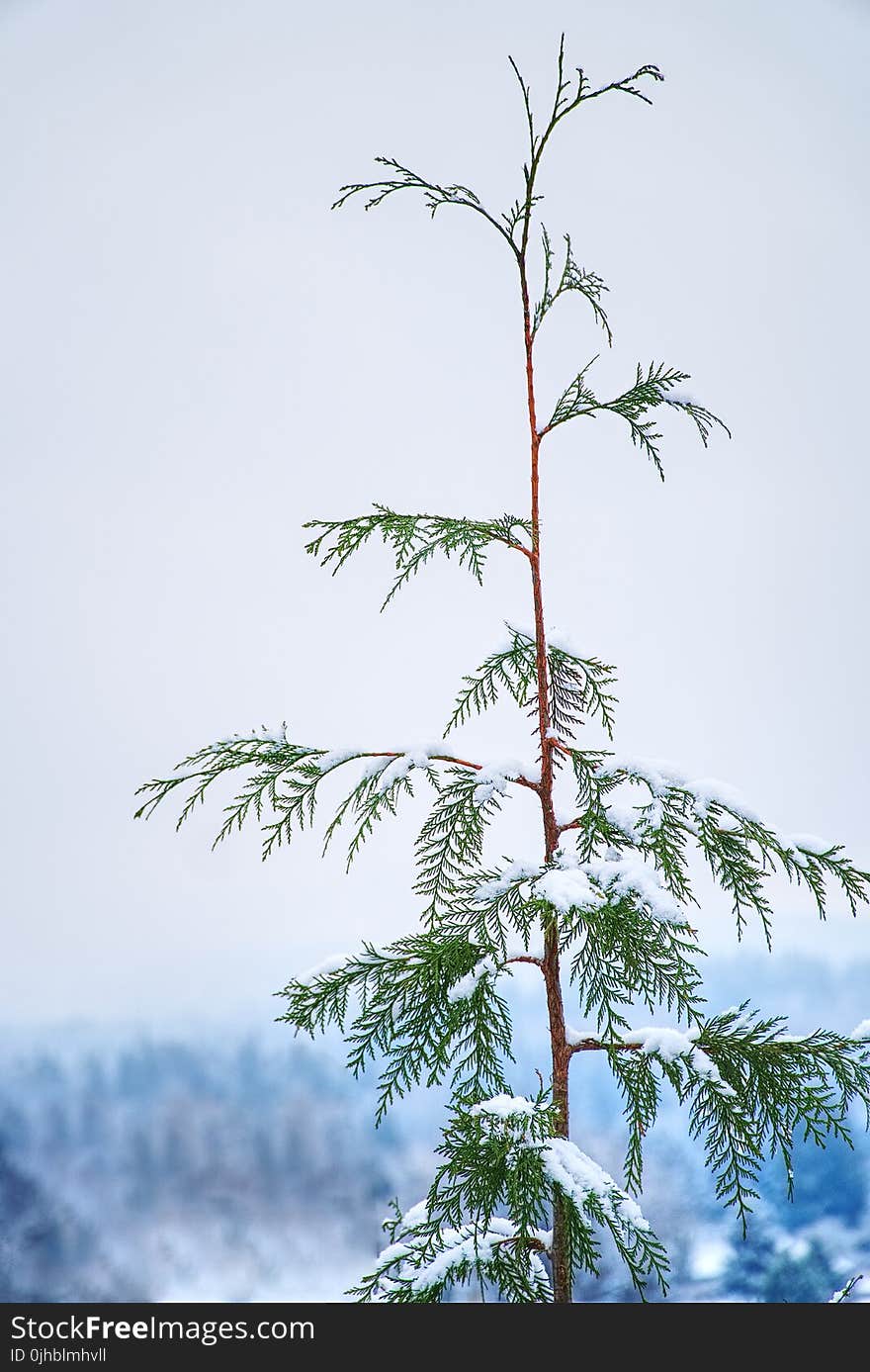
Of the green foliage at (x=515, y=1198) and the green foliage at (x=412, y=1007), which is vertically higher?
the green foliage at (x=412, y=1007)

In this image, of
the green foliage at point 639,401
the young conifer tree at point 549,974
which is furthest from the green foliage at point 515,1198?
the green foliage at point 639,401

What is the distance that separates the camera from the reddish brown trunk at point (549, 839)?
2037 millimetres

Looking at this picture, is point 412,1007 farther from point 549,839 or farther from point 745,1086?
point 745,1086

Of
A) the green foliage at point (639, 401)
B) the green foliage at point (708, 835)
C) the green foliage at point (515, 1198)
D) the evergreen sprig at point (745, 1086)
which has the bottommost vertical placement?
the green foliage at point (515, 1198)

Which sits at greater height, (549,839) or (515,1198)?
(549,839)

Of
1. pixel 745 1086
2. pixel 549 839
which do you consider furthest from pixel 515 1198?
pixel 549 839

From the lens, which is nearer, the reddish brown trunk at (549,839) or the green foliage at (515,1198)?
the green foliage at (515,1198)

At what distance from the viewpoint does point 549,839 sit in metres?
2.18

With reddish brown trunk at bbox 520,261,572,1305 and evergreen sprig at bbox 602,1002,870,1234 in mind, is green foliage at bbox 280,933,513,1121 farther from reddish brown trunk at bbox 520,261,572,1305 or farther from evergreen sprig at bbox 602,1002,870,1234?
evergreen sprig at bbox 602,1002,870,1234

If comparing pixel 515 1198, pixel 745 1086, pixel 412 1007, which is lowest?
pixel 515 1198

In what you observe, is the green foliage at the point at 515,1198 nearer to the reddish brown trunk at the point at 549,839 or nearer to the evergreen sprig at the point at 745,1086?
the reddish brown trunk at the point at 549,839

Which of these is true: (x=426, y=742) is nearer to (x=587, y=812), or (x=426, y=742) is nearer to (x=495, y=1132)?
(x=587, y=812)

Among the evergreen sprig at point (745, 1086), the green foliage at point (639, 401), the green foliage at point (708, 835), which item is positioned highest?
the green foliage at point (639, 401)
